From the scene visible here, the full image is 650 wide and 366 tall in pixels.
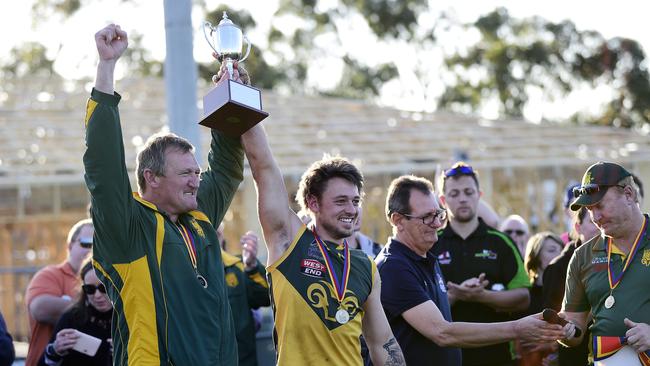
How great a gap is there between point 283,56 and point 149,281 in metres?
37.7

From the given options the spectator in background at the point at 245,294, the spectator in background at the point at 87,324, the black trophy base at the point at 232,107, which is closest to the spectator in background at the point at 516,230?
the spectator in background at the point at 245,294

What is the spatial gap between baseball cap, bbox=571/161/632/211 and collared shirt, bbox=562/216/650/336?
1.02 ft

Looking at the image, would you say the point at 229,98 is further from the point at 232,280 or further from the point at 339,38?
the point at 339,38

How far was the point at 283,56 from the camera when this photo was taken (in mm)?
42000

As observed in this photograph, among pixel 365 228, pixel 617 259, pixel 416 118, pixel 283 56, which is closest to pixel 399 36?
pixel 283 56

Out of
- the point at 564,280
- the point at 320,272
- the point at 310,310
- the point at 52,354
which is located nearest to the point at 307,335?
the point at 310,310

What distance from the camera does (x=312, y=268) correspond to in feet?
16.3

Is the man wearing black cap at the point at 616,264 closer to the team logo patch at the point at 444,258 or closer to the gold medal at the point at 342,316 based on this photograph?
the gold medal at the point at 342,316

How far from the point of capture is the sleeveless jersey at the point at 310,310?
16.1ft

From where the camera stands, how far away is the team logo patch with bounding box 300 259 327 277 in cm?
496

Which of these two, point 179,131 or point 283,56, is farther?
point 283,56

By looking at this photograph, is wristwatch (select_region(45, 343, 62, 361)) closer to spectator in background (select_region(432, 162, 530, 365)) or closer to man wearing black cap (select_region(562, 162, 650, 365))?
spectator in background (select_region(432, 162, 530, 365))

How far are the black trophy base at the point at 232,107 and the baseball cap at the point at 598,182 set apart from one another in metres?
1.93

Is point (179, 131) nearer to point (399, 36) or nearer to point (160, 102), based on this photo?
point (160, 102)
